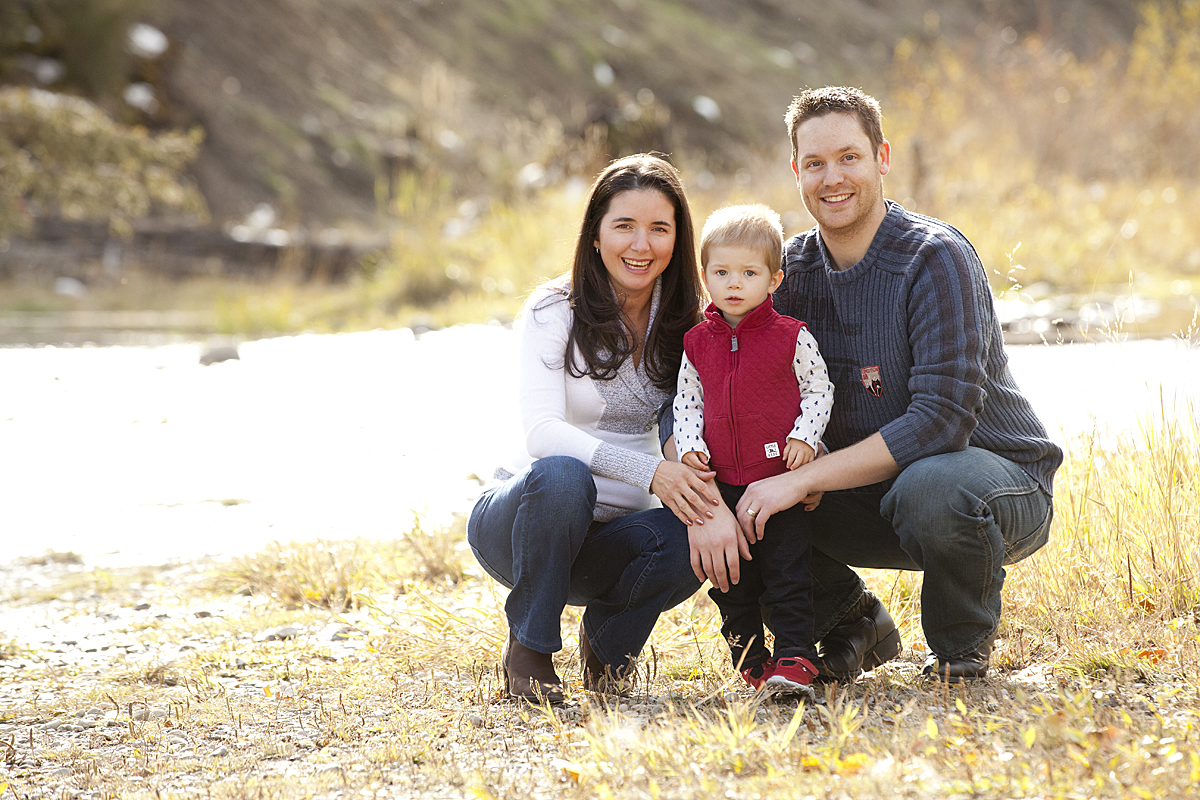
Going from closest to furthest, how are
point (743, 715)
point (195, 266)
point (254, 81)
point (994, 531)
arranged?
1. point (743, 715)
2. point (994, 531)
3. point (195, 266)
4. point (254, 81)

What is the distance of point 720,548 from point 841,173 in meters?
0.96

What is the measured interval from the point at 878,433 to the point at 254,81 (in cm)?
2116

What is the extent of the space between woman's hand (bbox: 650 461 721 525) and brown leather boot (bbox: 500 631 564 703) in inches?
18.9

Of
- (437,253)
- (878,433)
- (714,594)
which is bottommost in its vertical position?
(714,594)

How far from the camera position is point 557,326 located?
296 centimetres

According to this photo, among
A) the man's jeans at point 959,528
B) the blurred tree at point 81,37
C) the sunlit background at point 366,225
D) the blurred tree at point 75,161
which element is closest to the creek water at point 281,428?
the sunlit background at point 366,225

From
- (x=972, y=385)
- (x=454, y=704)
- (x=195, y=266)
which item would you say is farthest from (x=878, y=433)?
(x=195, y=266)

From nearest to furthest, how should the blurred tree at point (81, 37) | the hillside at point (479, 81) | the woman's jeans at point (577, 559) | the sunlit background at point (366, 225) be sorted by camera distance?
the woman's jeans at point (577, 559) < the sunlit background at point (366, 225) < the hillside at point (479, 81) < the blurred tree at point (81, 37)

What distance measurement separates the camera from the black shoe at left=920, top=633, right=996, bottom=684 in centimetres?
270

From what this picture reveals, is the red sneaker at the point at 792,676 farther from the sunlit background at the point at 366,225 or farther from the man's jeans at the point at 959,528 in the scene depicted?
the sunlit background at the point at 366,225

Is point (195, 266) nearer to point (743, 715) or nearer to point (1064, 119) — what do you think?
point (1064, 119)

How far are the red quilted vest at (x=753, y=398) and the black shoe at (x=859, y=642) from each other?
19.5 inches

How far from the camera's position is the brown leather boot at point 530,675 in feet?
9.00

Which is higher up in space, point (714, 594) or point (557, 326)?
point (557, 326)
